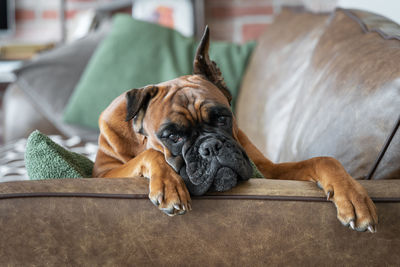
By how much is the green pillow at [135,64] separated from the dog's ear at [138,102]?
1.23 m

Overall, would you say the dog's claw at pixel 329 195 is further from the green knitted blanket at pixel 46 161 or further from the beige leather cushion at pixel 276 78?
the beige leather cushion at pixel 276 78

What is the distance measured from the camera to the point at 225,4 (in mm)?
4062

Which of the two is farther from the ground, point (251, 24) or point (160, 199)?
point (160, 199)

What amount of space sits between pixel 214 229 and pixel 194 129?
333mm

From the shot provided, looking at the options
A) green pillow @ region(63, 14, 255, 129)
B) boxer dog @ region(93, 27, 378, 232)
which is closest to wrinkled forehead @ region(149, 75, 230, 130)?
boxer dog @ region(93, 27, 378, 232)

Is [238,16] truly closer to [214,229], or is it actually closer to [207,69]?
[207,69]

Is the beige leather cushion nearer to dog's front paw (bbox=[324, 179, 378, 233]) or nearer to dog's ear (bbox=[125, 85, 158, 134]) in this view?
dog's ear (bbox=[125, 85, 158, 134])

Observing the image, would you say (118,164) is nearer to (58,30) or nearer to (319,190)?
(319,190)

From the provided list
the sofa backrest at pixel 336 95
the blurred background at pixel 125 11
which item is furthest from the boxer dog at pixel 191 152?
the blurred background at pixel 125 11

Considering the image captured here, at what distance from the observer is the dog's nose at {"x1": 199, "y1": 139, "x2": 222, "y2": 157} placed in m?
1.08

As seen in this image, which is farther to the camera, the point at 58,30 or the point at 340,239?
the point at 58,30

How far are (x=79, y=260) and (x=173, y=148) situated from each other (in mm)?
377

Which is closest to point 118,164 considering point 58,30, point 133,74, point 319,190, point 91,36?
point 319,190

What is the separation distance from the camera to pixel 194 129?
1.19 meters
